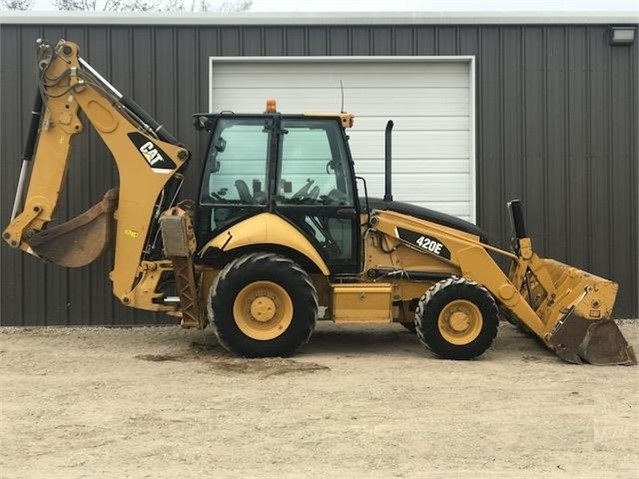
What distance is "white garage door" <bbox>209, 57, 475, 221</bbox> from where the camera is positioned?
35.3 ft

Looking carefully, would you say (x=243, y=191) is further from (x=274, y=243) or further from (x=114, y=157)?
(x=114, y=157)

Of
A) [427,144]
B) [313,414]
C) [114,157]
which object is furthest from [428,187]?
[313,414]

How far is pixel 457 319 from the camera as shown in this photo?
7883mm

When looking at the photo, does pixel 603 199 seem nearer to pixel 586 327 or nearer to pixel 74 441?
pixel 586 327

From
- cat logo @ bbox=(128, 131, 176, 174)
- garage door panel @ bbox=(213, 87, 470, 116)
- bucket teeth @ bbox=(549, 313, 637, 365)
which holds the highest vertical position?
garage door panel @ bbox=(213, 87, 470, 116)

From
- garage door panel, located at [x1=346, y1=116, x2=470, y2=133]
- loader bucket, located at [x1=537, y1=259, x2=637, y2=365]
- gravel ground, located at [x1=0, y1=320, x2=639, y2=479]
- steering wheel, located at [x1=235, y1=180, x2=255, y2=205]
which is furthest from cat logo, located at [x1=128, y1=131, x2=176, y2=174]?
loader bucket, located at [x1=537, y1=259, x2=637, y2=365]

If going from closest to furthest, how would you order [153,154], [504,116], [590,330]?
[590,330] < [153,154] < [504,116]

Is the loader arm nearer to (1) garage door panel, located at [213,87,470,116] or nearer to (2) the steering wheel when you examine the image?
(2) the steering wheel

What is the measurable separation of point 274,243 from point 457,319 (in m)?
2.10

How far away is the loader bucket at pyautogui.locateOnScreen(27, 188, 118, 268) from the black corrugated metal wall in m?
1.90

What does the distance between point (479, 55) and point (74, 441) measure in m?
7.99

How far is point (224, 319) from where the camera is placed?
7.75 meters

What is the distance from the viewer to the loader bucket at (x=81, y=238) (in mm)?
8406

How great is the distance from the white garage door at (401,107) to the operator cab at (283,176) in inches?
108
